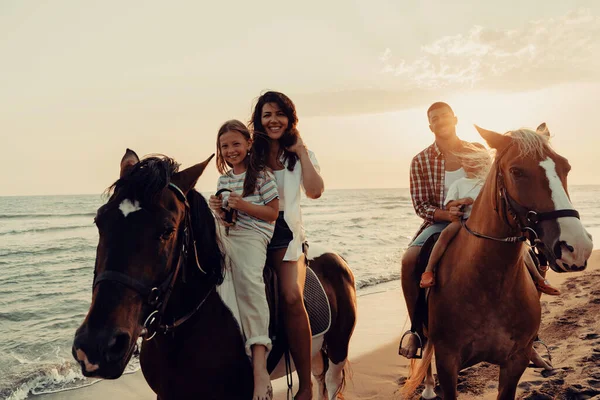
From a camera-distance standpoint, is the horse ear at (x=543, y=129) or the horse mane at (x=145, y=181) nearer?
the horse mane at (x=145, y=181)

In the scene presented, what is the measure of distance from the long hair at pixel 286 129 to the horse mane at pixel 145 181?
1029 mm

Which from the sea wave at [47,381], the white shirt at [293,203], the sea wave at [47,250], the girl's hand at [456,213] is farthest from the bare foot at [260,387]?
the sea wave at [47,250]

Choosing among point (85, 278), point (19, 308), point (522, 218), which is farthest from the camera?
point (85, 278)

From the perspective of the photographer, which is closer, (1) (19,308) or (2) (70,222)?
(1) (19,308)

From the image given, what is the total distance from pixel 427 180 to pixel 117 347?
3.47m

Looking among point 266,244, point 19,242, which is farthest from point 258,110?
point 19,242

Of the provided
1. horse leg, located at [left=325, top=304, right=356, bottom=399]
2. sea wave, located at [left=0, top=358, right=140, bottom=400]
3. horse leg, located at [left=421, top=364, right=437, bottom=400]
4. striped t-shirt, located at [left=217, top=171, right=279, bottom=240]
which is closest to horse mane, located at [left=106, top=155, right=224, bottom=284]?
striped t-shirt, located at [left=217, top=171, right=279, bottom=240]

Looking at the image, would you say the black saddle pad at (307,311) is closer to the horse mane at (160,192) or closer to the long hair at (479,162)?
the horse mane at (160,192)

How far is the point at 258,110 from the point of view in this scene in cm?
348

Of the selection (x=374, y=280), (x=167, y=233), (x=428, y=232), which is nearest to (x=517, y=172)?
(x=428, y=232)

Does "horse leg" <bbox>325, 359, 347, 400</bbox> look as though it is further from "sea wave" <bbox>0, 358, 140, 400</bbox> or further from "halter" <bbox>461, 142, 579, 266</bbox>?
"sea wave" <bbox>0, 358, 140, 400</bbox>

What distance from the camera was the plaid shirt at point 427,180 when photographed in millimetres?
4516

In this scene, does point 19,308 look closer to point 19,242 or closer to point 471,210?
point 471,210

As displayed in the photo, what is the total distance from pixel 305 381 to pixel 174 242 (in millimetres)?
1379
